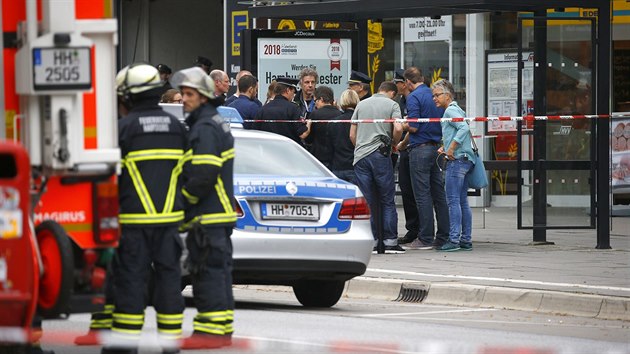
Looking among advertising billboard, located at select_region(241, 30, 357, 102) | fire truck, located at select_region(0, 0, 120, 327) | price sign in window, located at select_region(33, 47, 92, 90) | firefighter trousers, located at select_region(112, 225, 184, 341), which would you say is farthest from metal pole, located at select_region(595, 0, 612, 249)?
price sign in window, located at select_region(33, 47, 92, 90)

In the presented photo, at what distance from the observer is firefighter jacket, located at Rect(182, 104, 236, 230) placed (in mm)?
9625

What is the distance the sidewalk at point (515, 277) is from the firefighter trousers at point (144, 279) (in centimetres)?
473

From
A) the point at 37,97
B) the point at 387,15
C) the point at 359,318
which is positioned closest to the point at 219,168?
the point at 37,97

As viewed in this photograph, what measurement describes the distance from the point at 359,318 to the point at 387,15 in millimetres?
7889

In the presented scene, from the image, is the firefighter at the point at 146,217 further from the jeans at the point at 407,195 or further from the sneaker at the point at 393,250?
the jeans at the point at 407,195

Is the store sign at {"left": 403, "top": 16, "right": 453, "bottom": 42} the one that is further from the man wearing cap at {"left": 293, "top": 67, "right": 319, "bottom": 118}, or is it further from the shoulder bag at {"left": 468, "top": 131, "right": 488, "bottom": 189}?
the shoulder bag at {"left": 468, "top": 131, "right": 488, "bottom": 189}

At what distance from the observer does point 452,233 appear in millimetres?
17312

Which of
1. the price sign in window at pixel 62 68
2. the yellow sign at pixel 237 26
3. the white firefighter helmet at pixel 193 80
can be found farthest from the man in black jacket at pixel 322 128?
the price sign in window at pixel 62 68

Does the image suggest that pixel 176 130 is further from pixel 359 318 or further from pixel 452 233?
pixel 452 233

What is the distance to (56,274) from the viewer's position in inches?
328

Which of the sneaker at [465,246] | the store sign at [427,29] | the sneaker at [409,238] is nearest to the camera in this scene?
the sneaker at [465,246]

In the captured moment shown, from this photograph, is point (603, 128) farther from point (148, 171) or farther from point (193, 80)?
point (148, 171)

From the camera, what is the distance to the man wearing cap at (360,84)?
1788cm

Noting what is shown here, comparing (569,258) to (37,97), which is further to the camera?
(569,258)
